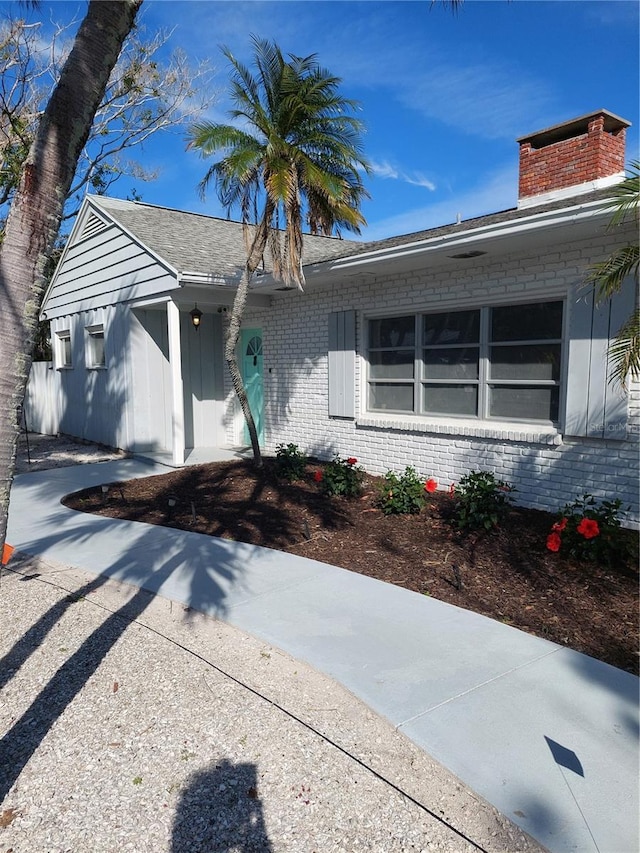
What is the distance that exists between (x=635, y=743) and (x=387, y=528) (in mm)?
3545

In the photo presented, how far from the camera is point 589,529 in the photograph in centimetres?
472

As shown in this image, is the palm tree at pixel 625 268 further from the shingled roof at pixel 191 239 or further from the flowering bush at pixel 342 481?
the shingled roof at pixel 191 239

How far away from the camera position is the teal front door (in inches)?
441

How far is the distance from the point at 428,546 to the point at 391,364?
3.60 metres

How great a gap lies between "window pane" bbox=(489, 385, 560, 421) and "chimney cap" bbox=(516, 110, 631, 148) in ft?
12.4

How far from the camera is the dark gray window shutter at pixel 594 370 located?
18.6ft

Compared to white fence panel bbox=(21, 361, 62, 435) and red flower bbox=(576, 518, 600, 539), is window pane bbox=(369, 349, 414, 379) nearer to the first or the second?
red flower bbox=(576, 518, 600, 539)

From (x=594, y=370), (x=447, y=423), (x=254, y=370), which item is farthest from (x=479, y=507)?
(x=254, y=370)

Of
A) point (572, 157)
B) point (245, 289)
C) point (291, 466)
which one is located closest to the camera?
point (572, 157)

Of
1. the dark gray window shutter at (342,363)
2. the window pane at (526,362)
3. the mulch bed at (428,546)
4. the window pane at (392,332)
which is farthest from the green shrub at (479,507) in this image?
the dark gray window shutter at (342,363)

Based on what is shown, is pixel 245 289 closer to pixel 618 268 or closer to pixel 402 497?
pixel 402 497

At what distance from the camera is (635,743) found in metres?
2.77

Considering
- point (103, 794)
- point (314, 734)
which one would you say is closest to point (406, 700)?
point (314, 734)

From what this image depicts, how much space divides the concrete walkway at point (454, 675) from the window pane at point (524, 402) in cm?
A: 316
